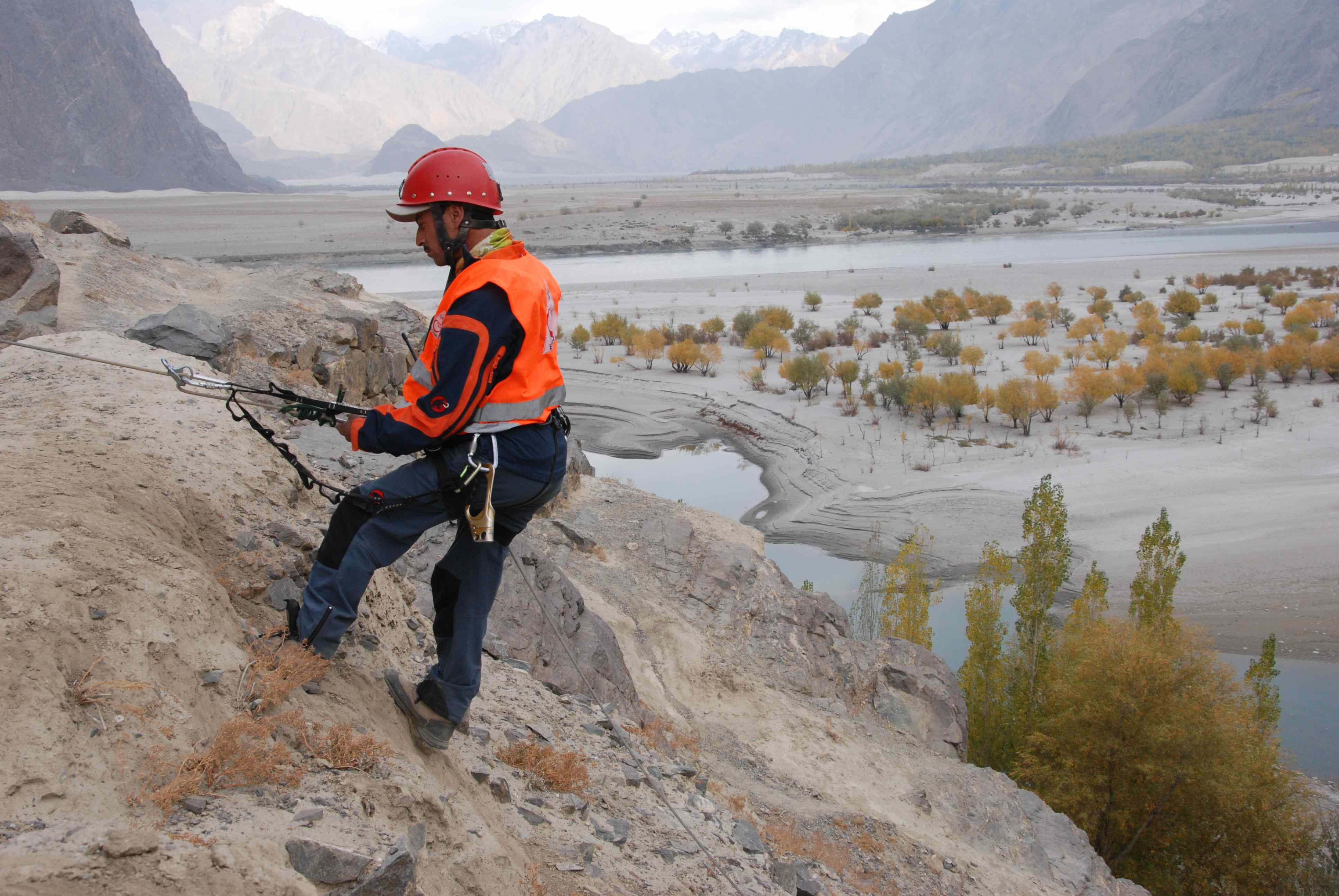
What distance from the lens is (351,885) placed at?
2826 mm

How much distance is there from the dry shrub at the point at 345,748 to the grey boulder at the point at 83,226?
1333 centimetres

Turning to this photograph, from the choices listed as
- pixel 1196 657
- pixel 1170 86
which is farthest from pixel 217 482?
pixel 1170 86

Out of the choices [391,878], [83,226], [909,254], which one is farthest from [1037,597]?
[909,254]

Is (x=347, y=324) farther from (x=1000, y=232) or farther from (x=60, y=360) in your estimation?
(x=1000, y=232)

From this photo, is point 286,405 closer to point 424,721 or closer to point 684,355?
point 424,721

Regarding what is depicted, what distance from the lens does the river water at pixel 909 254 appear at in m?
53.1

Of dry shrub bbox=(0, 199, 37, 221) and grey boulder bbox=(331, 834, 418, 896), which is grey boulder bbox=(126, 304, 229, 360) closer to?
dry shrub bbox=(0, 199, 37, 221)

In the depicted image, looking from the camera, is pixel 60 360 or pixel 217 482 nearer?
pixel 217 482

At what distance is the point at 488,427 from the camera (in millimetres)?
3426

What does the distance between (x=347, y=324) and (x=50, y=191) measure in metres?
94.3

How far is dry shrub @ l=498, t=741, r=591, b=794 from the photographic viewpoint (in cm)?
459

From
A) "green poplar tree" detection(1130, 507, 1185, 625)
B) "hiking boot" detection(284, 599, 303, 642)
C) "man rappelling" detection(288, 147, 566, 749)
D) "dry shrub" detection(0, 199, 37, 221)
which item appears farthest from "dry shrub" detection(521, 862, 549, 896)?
"dry shrub" detection(0, 199, 37, 221)

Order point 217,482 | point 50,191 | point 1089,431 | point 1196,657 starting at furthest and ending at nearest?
point 50,191 < point 1089,431 < point 1196,657 < point 217,482

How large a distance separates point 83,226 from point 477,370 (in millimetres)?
14059
